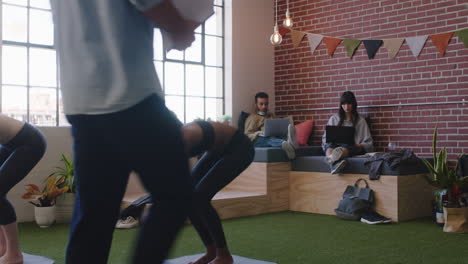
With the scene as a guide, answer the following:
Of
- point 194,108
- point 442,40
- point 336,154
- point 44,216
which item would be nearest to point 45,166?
point 44,216

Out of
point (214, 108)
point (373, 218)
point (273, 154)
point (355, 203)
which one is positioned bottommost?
point (373, 218)

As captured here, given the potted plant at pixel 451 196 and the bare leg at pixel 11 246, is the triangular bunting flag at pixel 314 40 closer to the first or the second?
the potted plant at pixel 451 196

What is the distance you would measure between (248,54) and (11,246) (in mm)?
4424

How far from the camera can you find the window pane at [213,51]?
659cm

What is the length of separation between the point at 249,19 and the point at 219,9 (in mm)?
396

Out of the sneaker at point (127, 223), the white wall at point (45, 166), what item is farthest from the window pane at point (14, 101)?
the sneaker at point (127, 223)

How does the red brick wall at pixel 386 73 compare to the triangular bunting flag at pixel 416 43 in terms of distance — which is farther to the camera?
the triangular bunting flag at pixel 416 43

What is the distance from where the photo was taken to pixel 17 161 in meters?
2.77

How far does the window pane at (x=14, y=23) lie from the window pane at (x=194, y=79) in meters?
1.97

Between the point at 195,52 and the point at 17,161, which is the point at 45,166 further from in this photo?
the point at 195,52

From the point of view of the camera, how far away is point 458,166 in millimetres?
4805

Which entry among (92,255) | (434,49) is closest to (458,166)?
(434,49)

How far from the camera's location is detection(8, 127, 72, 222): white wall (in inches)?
184

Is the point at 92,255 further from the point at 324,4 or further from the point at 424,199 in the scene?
the point at 324,4
